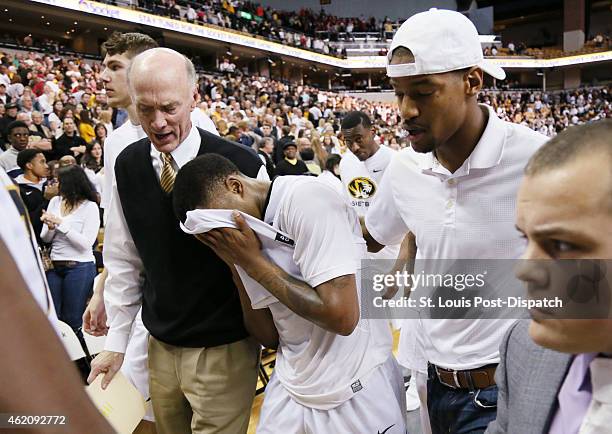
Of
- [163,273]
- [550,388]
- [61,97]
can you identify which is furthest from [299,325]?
[61,97]

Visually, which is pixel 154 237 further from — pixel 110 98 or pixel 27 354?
pixel 27 354

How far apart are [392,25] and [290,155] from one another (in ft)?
97.2

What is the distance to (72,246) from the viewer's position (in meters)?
3.94

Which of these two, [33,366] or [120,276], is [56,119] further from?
[33,366]

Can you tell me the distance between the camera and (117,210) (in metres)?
1.92

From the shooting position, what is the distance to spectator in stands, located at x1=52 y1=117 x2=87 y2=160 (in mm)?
6961

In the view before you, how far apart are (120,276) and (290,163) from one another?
5.02 metres

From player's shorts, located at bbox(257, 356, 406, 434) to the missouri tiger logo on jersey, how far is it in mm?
2846

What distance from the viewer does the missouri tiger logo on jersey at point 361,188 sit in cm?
442

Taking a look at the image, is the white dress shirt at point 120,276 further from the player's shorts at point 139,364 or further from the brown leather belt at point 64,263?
the brown leather belt at point 64,263

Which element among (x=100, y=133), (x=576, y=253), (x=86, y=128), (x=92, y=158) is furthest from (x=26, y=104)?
(x=576, y=253)

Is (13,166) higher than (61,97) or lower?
lower

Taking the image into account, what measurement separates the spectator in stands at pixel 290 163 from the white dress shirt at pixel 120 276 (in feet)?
15.1

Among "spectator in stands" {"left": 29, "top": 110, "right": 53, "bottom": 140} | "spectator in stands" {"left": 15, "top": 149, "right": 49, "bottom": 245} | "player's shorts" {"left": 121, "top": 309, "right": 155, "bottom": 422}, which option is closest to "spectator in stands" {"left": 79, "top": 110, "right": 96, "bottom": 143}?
"spectator in stands" {"left": 29, "top": 110, "right": 53, "bottom": 140}
